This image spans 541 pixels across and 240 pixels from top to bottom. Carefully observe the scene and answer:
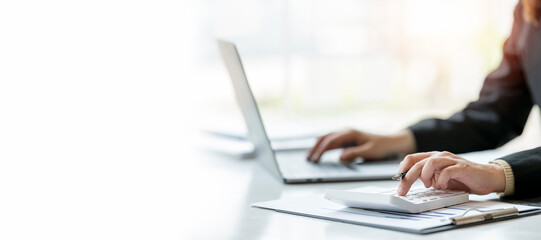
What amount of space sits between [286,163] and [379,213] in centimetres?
59

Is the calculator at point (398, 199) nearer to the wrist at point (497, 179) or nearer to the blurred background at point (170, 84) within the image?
the wrist at point (497, 179)

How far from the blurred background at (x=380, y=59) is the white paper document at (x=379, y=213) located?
372 cm

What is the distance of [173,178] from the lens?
5.05ft

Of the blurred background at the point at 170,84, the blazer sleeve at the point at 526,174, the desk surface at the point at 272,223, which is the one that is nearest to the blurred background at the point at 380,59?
the blurred background at the point at 170,84

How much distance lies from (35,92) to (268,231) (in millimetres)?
1664

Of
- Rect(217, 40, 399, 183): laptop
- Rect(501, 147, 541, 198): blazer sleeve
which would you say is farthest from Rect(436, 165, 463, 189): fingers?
Rect(217, 40, 399, 183): laptop

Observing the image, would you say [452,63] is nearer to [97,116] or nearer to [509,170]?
[97,116]

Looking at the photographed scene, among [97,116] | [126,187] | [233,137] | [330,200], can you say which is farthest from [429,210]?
[97,116]

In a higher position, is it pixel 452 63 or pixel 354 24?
pixel 354 24

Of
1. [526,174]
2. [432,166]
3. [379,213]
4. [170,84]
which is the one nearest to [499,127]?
[526,174]

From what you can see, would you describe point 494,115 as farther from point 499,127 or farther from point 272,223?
point 272,223

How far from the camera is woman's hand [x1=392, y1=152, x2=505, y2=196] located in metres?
1.12

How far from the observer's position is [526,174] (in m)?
1.18

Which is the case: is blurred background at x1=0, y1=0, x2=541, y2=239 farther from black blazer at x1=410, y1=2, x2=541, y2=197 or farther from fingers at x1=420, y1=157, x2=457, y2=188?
fingers at x1=420, y1=157, x2=457, y2=188
